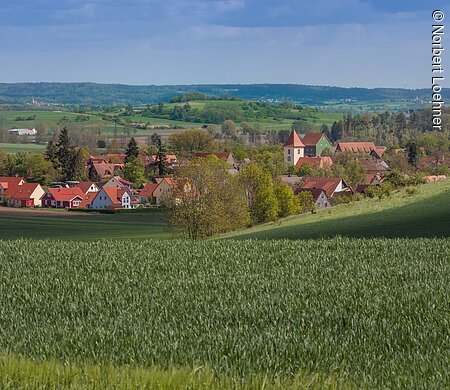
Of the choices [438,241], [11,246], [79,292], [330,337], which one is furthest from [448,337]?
[11,246]

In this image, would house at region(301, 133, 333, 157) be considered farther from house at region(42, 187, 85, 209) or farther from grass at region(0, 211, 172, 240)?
grass at region(0, 211, 172, 240)

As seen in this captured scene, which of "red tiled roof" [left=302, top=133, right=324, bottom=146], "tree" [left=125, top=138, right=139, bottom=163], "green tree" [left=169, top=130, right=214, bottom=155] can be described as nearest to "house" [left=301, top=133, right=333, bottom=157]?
"red tiled roof" [left=302, top=133, right=324, bottom=146]

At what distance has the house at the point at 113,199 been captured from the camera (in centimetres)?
9406

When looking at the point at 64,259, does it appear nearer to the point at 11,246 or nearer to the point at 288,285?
the point at 11,246

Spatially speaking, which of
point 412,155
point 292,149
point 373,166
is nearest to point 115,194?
point 373,166

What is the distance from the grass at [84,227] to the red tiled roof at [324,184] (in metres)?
20.4

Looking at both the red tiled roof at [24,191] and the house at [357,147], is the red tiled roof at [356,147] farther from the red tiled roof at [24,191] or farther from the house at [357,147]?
the red tiled roof at [24,191]

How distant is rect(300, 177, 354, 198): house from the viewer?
8859cm

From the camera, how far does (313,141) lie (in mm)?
155750

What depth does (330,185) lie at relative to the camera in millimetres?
90688

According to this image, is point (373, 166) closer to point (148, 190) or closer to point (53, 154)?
point (148, 190)

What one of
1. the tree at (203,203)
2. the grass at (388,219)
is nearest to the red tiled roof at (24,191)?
the tree at (203,203)

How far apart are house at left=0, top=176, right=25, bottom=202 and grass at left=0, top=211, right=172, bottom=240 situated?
599 inches

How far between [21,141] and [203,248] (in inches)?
7108
